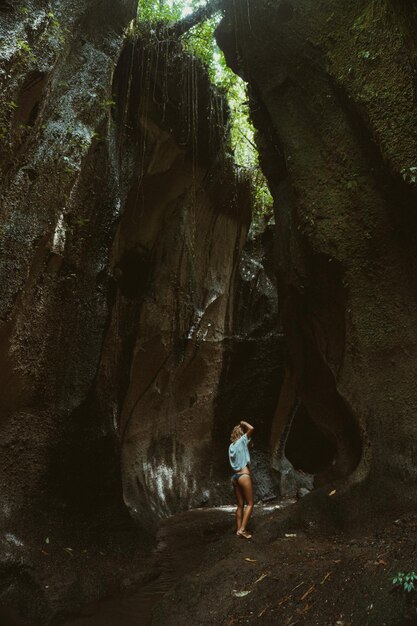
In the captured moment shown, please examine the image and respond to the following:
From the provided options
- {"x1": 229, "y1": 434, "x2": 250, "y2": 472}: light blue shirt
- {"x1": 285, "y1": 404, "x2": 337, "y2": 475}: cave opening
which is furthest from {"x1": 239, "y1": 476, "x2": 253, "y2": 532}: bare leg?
{"x1": 285, "y1": 404, "x2": 337, "y2": 475}: cave opening

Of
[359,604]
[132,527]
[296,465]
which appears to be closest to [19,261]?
[132,527]

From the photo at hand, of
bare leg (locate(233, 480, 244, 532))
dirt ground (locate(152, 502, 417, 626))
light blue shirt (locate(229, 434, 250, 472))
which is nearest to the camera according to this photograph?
dirt ground (locate(152, 502, 417, 626))

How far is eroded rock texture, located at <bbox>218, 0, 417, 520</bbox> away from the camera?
607cm

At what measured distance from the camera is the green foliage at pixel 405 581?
3434 mm

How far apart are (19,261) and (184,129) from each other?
21.0ft

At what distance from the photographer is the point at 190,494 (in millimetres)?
12359

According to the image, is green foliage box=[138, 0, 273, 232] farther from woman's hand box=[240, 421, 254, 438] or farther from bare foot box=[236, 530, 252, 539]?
bare foot box=[236, 530, 252, 539]

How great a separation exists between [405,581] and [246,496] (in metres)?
4.07

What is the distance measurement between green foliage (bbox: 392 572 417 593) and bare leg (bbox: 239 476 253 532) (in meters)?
3.84

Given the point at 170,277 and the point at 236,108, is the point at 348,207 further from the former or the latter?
the point at 236,108

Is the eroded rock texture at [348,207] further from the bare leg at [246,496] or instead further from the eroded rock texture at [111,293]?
the eroded rock texture at [111,293]

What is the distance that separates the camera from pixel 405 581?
352cm

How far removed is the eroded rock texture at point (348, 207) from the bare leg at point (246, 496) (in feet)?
4.57

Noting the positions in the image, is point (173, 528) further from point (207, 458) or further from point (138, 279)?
point (138, 279)
